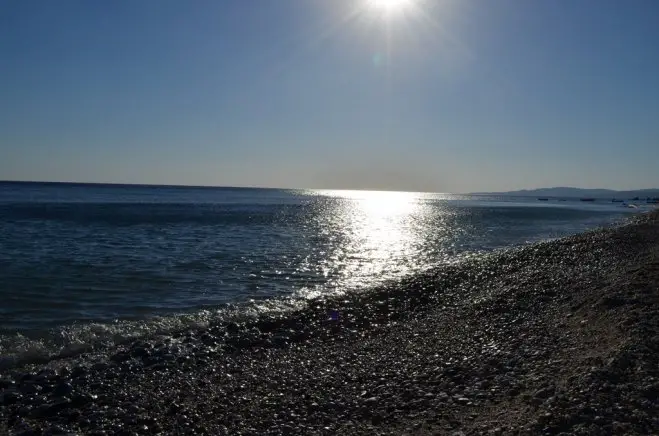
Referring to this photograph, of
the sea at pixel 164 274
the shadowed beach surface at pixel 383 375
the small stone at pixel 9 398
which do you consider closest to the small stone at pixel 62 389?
the shadowed beach surface at pixel 383 375

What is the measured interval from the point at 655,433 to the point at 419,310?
9.55m

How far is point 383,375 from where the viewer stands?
914cm

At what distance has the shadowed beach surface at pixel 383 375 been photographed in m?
6.76

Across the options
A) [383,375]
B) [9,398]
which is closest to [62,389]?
[9,398]

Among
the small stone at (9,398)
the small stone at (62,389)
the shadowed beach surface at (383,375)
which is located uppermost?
the shadowed beach surface at (383,375)

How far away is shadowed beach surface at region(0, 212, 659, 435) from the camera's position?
22.2 ft

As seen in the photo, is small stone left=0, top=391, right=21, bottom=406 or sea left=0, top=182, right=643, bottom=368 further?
sea left=0, top=182, right=643, bottom=368

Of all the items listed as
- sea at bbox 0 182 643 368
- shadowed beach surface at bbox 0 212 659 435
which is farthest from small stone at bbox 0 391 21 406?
sea at bbox 0 182 643 368

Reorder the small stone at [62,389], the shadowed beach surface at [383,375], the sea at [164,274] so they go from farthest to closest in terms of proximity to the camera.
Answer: the sea at [164,274] → the small stone at [62,389] → the shadowed beach surface at [383,375]

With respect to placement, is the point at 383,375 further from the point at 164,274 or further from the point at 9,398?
the point at 164,274

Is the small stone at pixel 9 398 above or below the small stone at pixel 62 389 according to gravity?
below

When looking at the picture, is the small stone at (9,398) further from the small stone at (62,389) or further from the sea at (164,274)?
the sea at (164,274)


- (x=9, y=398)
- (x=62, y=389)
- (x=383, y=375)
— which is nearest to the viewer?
(x=9, y=398)

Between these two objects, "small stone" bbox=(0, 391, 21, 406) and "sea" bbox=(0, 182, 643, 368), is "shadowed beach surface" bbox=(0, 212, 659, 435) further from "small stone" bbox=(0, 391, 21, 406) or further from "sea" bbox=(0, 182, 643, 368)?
"sea" bbox=(0, 182, 643, 368)
